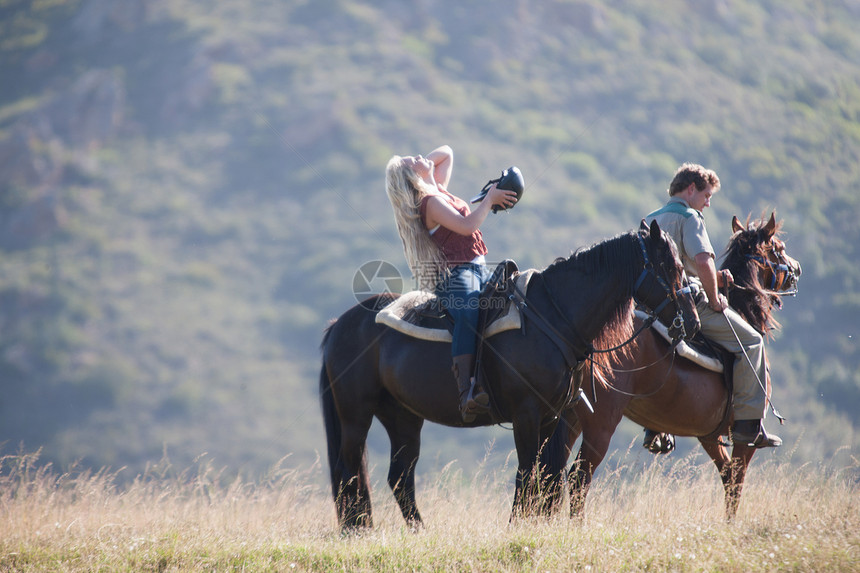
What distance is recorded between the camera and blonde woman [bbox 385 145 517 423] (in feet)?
17.6

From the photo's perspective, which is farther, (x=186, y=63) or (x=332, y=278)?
(x=186, y=63)

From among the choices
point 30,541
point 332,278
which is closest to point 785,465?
point 30,541

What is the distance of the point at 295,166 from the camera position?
69188 mm

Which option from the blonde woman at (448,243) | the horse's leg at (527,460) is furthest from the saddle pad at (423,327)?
the horse's leg at (527,460)

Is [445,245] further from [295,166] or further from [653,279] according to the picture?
[295,166]

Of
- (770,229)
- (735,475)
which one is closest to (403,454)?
(735,475)

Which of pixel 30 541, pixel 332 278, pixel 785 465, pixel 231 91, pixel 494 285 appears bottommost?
pixel 332 278

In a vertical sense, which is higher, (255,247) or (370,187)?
(370,187)

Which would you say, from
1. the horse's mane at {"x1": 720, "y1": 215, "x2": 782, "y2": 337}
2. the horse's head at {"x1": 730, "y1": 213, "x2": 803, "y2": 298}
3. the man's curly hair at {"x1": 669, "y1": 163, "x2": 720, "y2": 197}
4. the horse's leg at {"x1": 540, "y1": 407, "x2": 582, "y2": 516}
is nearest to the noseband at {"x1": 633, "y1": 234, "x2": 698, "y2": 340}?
the horse's leg at {"x1": 540, "y1": 407, "x2": 582, "y2": 516}

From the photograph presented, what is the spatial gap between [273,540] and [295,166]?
6607 centimetres

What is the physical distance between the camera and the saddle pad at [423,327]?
5348 mm

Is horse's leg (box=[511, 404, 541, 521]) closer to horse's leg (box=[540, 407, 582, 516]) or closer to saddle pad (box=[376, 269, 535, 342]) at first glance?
horse's leg (box=[540, 407, 582, 516])

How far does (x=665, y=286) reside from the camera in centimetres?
509

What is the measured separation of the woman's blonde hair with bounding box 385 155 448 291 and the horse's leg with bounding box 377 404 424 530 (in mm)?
1287
